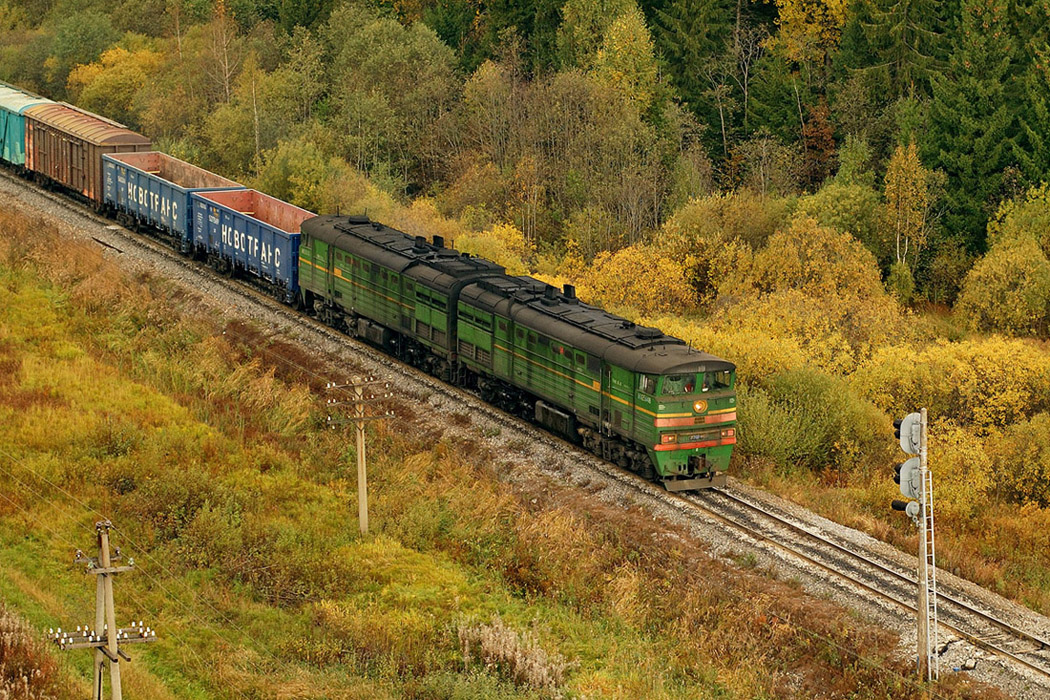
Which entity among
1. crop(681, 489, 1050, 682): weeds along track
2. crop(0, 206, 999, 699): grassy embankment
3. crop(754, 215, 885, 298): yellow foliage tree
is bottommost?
crop(0, 206, 999, 699): grassy embankment

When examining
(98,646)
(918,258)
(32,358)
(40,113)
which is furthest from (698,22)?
(98,646)

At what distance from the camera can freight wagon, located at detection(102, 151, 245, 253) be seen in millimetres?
52219

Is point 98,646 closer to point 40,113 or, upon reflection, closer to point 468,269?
point 468,269

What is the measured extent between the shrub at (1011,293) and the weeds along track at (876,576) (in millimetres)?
18241

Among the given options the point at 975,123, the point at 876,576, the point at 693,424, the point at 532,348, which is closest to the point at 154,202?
the point at 532,348

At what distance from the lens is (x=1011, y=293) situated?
4578 centimetres

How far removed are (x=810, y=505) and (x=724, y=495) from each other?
2.05 m

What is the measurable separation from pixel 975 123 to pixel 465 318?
81.0 ft

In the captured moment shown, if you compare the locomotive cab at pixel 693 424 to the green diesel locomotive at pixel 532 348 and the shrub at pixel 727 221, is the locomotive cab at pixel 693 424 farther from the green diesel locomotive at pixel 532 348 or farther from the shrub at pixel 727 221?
the shrub at pixel 727 221

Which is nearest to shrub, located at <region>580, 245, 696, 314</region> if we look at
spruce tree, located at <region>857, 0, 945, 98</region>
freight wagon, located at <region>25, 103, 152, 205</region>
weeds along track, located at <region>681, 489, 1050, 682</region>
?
weeds along track, located at <region>681, 489, 1050, 682</region>

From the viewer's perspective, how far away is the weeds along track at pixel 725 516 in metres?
25.5

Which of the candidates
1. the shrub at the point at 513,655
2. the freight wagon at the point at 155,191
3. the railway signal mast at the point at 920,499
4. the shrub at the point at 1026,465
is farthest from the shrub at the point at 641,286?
the railway signal mast at the point at 920,499

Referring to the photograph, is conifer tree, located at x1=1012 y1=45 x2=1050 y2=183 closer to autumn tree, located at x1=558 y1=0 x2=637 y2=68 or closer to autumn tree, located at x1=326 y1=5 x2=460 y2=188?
autumn tree, located at x1=558 y1=0 x2=637 y2=68

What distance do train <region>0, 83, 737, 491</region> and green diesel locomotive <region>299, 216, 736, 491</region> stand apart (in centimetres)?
4
